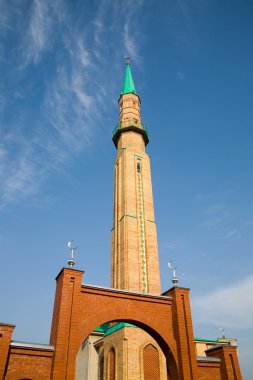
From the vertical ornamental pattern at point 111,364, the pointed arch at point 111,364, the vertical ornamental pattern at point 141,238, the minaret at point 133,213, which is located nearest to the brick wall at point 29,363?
the pointed arch at point 111,364

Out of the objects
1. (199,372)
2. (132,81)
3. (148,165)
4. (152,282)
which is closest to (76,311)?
(199,372)

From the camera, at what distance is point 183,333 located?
13492 mm

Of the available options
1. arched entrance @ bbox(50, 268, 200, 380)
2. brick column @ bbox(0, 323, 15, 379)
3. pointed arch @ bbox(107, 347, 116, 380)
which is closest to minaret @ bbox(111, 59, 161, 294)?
pointed arch @ bbox(107, 347, 116, 380)

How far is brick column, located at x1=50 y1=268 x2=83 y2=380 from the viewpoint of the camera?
11133 millimetres

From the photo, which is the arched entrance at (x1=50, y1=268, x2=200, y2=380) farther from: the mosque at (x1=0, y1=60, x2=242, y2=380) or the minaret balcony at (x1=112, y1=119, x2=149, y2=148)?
Result: the minaret balcony at (x1=112, y1=119, x2=149, y2=148)

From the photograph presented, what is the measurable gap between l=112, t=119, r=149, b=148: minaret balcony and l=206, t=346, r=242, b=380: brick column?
2737cm

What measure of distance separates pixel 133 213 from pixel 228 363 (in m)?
18.4

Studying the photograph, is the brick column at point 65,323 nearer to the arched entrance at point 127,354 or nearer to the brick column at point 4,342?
the brick column at point 4,342

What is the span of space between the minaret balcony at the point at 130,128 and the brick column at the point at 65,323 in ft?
88.7

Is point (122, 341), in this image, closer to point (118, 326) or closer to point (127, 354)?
point (127, 354)

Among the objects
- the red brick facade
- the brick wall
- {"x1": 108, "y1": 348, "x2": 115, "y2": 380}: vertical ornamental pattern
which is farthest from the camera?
{"x1": 108, "y1": 348, "x2": 115, "y2": 380}: vertical ornamental pattern

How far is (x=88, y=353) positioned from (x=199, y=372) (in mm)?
20032

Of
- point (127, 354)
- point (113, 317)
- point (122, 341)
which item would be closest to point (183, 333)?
point (113, 317)

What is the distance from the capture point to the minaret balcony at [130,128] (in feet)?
124
